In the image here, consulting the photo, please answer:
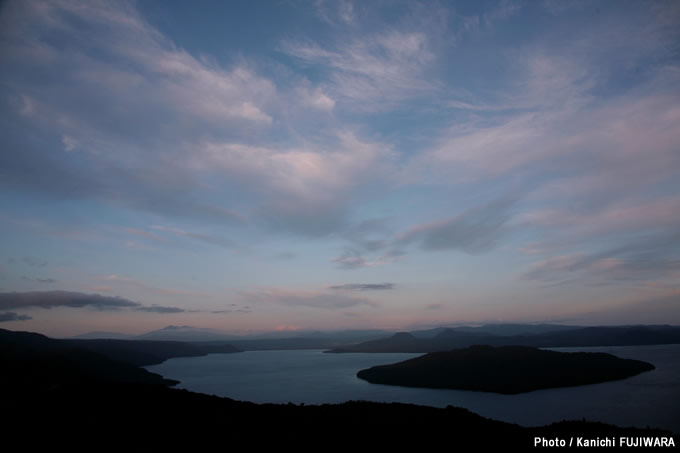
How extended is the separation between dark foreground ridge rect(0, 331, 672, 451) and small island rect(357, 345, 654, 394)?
105 metres

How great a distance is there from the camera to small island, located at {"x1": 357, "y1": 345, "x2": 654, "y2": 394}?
13862cm

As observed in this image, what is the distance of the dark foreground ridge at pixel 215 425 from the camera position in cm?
2880

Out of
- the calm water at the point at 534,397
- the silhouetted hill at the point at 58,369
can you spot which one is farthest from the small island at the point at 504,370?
the silhouetted hill at the point at 58,369

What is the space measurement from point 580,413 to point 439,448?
73.4 m

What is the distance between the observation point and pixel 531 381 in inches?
5463

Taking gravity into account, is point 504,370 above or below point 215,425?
below

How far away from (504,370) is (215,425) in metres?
146

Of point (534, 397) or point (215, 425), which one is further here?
point (534, 397)

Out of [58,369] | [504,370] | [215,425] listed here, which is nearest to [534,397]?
[504,370]

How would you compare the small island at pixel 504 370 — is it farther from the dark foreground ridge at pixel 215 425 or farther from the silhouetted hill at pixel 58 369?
the dark foreground ridge at pixel 215 425

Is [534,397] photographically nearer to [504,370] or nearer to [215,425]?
[504,370]

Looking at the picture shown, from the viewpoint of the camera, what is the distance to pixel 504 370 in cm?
14875

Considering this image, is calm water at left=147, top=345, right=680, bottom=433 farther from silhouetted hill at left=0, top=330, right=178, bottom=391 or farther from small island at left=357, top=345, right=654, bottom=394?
silhouetted hill at left=0, top=330, right=178, bottom=391

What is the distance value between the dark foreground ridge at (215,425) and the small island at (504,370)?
104812mm
